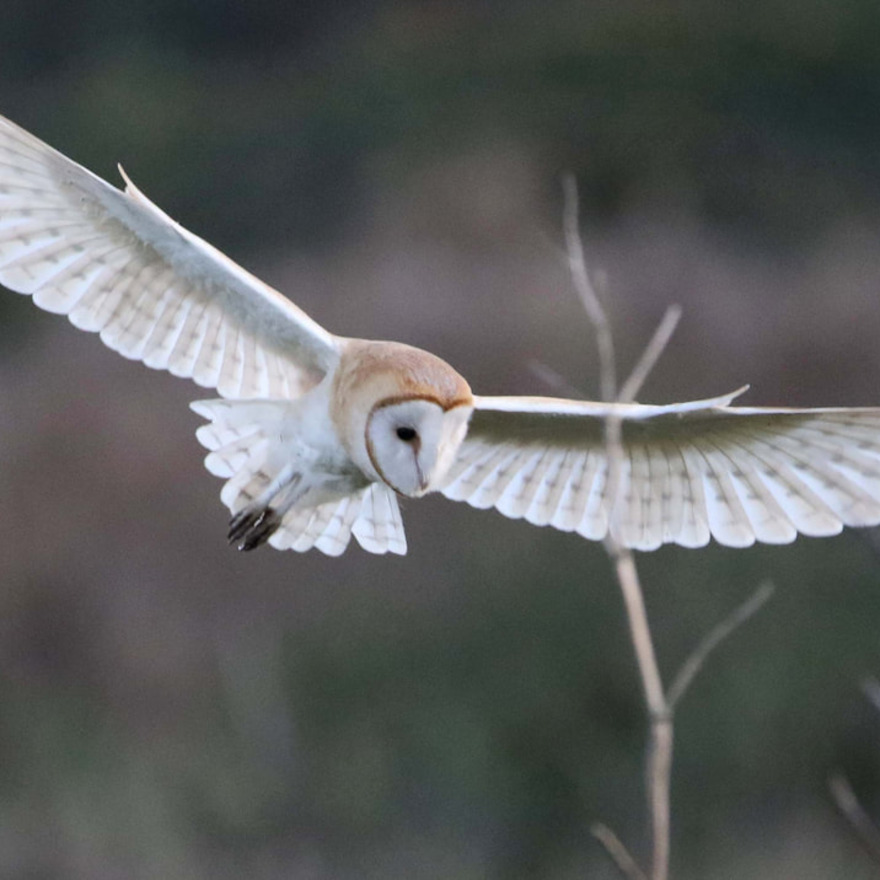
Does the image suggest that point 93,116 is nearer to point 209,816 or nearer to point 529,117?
point 529,117

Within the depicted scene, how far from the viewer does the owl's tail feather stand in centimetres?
298

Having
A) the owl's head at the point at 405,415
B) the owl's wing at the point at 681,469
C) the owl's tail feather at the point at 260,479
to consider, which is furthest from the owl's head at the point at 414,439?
the owl's tail feather at the point at 260,479

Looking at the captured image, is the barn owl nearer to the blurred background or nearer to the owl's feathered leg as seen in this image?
the owl's feathered leg

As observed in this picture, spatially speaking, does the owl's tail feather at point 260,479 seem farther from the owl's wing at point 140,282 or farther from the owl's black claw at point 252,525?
the owl's wing at point 140,282

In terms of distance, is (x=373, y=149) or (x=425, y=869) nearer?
(x=425, y=869)

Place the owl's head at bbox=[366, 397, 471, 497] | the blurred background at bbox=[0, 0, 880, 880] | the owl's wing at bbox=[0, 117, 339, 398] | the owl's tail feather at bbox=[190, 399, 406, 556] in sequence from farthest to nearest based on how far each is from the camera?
the blurred background at bbox=[0, 0, 880, 880] < the owl's tail feather at bbox=[190, 399, 406, 556] < the owl's wing at bbox=[0, 117, 339, 398] < the owl's head at bbox=[366, 397, 471, 497]

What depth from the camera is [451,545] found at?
8906 mm

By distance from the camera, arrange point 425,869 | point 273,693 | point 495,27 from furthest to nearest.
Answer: point 495,27
point 273,693
point 425,869

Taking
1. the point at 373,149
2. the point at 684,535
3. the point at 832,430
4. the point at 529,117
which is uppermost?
the point at 529,117

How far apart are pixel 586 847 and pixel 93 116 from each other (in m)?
8.37

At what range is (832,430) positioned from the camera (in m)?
2.86

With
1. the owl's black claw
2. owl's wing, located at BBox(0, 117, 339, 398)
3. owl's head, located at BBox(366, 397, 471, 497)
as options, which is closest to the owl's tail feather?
the owl's black claw

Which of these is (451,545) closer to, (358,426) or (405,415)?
(358,426)

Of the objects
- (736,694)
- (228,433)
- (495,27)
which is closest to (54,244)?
(228,433)
